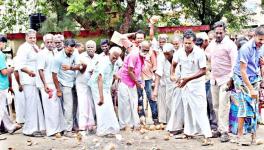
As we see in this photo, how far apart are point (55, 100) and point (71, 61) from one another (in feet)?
2.47

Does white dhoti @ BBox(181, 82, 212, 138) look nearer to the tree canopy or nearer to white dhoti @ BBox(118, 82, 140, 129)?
white dhoti @ BBox(118, 82, 140, 129)

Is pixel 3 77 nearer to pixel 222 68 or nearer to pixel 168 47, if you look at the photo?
pixel 168 47

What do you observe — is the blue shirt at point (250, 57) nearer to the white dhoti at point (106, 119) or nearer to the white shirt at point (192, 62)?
the white shirt at point (192, 62)

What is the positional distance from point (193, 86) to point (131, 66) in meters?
1.37

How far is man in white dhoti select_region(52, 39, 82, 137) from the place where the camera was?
8.43m

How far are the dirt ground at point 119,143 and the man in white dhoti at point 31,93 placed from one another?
25cm

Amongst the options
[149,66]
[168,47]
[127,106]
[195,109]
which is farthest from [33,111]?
[195,109]

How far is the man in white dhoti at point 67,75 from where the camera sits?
27.7 feet

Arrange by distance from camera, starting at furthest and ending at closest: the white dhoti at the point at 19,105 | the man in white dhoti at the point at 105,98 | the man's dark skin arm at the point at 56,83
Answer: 1. the white dhoti at the point at 19,105
2. the man's dark skin arm at the point at 56,83
3. the man in white dhoti at the point at 105,98

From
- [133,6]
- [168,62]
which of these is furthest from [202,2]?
[168,62]

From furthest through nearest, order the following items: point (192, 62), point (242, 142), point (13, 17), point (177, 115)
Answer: point (13, 17) → point (177, 115) → point (192, 62) → point (242, 142)

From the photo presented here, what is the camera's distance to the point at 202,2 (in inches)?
901

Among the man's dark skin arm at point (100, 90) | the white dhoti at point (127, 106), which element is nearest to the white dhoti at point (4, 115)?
the man's dark skin arm at point (100, 90)

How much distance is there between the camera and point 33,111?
8633 mm
